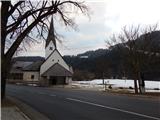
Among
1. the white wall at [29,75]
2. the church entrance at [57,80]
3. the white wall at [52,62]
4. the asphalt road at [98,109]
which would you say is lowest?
the asphalt road at [98,109]

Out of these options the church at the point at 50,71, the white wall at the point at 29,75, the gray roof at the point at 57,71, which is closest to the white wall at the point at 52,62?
the church at the point at 50,71

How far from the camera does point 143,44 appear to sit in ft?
126

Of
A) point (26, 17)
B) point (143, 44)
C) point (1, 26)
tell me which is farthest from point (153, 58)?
point (1, 26)

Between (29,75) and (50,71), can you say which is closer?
(50,71)

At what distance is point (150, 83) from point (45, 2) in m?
50.9

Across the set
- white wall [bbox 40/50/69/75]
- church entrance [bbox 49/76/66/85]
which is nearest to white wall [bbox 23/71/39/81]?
white wall [bbox 40/50/69/75]

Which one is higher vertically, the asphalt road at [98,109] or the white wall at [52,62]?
the white wall at [52,62]

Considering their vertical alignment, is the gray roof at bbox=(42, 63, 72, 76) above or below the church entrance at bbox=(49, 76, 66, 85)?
above

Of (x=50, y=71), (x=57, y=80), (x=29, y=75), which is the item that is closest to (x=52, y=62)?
(x=50, y=71)

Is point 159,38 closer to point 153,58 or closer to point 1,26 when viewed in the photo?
point 153,58

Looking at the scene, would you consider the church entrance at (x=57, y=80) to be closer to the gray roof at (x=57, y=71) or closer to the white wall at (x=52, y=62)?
the gray roof at (x=57, y=71)

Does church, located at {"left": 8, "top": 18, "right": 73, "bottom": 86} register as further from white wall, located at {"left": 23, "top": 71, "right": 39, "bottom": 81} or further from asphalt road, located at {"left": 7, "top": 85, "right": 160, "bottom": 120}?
asphalt road, located at {"left": 7, "top": 85, "right": 160, "bottom": 120}

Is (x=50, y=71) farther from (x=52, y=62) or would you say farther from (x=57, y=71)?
(x=52, y=62)

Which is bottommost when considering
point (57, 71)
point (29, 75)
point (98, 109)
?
point (98, 109)
